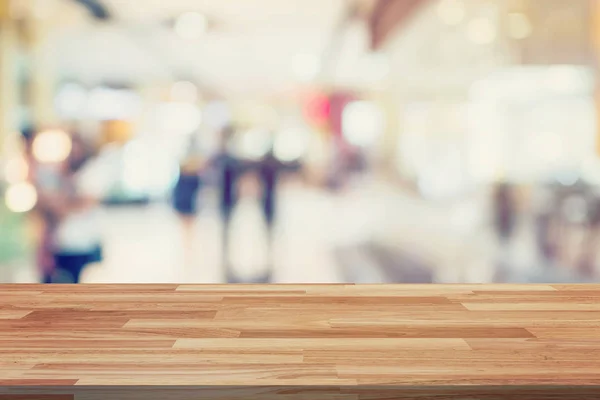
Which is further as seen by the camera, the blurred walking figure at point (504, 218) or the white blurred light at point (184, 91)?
the white blurred light at point (184, 91)

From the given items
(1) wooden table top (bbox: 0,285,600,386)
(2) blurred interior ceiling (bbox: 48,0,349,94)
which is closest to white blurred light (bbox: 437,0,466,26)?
(2) blurred interior ceiling (bbox: 48,0,349,94)

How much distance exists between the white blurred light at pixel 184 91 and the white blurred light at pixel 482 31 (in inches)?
488

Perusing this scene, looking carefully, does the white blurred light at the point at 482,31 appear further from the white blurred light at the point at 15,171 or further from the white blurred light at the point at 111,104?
the white blurred light at the point at 111,104

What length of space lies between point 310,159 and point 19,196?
15138 millimetres

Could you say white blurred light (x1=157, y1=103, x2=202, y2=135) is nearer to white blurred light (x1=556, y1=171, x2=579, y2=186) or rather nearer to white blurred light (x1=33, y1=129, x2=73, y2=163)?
white blurred light (x1=33, y1=129, x2=73, y2=163)

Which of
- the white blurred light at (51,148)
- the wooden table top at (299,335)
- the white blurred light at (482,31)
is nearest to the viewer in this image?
the wooden table top at (299,335)

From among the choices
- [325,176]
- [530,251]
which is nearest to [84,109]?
[325,176]

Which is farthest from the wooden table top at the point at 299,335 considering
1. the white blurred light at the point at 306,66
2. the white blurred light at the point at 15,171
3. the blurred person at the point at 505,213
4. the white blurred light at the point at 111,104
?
the white blurred light at the point at 111,104

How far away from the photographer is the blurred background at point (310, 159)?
5938mm

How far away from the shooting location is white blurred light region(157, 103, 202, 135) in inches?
845

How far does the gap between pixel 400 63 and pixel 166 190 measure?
6.61 metres

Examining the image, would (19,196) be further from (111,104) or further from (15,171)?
(111,104)

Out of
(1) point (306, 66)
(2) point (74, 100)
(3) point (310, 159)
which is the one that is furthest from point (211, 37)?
(3) point (310, 159)

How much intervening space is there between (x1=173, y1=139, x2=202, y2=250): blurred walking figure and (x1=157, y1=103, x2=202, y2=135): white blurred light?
1180 centimetres
